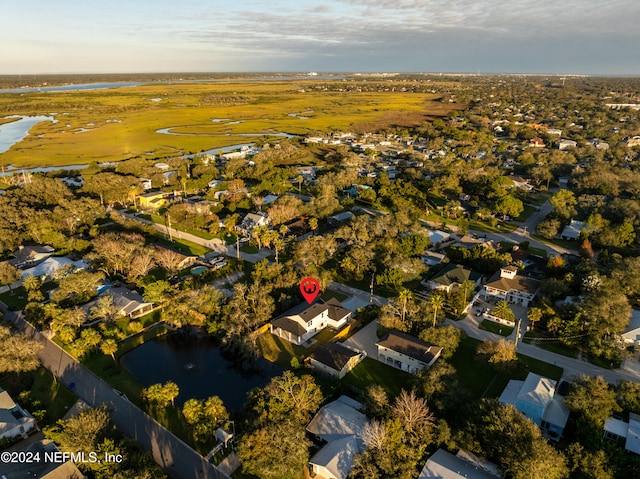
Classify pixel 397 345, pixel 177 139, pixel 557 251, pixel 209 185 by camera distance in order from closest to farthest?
pixel 397 345, pixel 557 251, pixel 209 185, pixel 177 139

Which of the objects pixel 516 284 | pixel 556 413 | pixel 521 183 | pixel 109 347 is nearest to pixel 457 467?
pixel 556 413

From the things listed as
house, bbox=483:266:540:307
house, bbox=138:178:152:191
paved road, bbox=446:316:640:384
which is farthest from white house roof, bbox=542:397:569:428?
house, bbox=138:178:152:191

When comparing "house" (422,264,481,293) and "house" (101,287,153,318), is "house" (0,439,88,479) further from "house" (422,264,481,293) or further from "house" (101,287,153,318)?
"house" (422,264,481,293)

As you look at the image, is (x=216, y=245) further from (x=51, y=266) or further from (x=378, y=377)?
(x=378, y=377)

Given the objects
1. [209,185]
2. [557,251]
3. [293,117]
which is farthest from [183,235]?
[293,117]

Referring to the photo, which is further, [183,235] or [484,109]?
[484,109]

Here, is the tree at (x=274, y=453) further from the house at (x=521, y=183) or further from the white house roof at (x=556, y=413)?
the house at (x=521, y=183)

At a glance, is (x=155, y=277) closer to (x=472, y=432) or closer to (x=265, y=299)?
(x=265, y=299)
